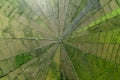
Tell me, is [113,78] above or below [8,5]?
below

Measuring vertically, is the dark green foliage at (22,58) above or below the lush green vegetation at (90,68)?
above

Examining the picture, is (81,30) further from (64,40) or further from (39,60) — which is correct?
(39,60)

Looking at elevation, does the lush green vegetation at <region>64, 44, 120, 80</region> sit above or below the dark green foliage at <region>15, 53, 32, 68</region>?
below

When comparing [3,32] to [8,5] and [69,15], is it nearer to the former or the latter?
[8,5]

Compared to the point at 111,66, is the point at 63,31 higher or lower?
higher

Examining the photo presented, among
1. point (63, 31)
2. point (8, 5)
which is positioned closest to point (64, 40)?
point (63, 31)

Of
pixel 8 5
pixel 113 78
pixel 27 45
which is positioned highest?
pixel 8 5

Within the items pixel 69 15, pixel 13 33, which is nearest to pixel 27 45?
pixel 13 33

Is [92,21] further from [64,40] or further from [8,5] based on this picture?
[8,5]


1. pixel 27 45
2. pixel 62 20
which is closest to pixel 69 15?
pixel 62 20
